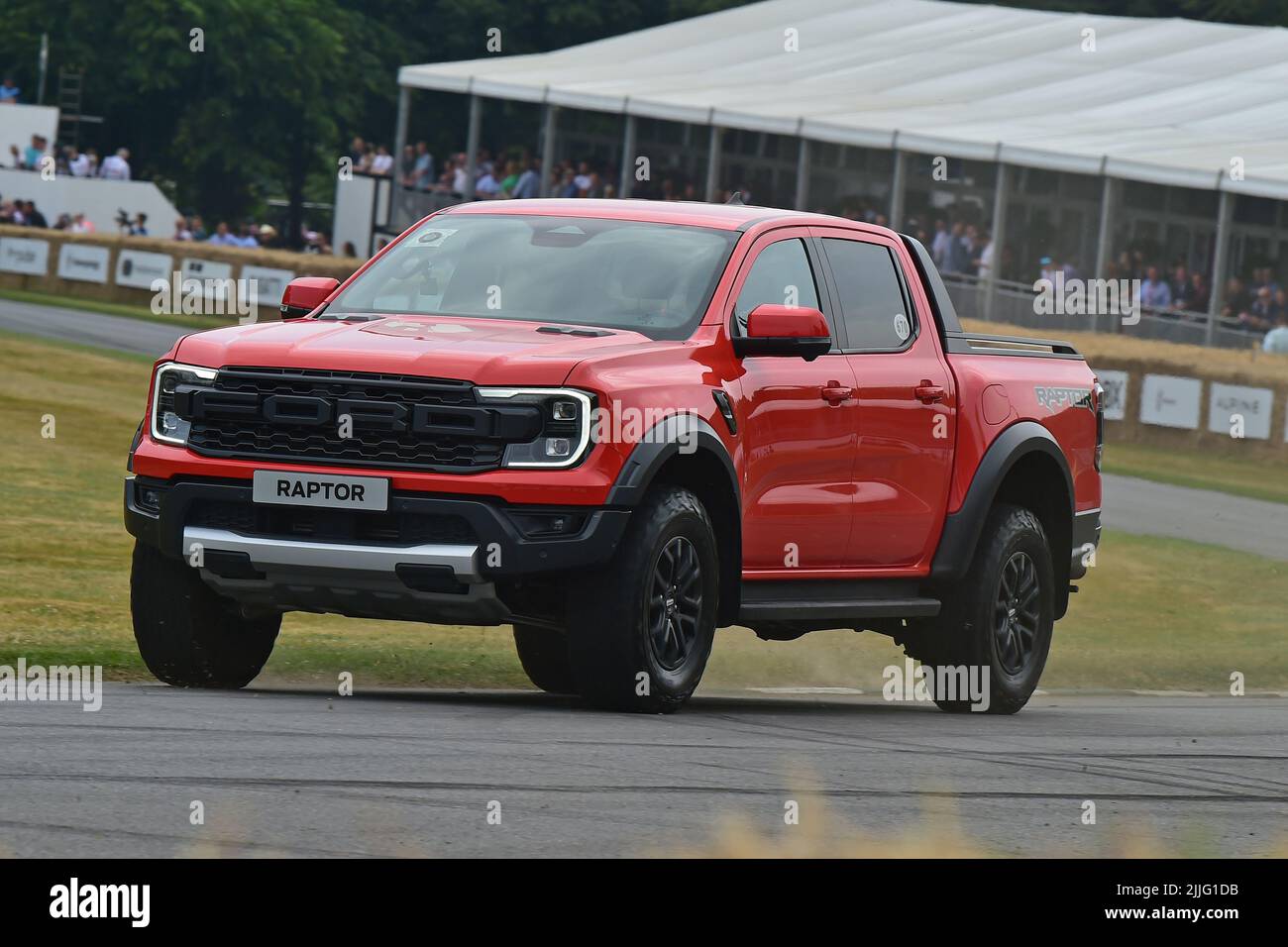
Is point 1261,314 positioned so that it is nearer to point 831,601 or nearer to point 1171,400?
point 1171,400

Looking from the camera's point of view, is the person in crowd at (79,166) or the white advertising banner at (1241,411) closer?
the white advertising banner at (1241,411)

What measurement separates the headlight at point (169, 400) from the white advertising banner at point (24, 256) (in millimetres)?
34171

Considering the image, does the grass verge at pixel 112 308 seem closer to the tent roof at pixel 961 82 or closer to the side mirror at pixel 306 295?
the tent roof at pixel 961 82

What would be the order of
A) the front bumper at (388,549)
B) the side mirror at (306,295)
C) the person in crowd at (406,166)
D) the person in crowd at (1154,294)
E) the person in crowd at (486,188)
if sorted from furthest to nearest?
the person in crowd at (406,166), the person in crowd at (486,188), the person in crowd at (1154,294), the side mirror at (306,295), the front bumper at (388,549)

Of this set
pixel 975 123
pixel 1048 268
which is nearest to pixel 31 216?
pixel 975 123

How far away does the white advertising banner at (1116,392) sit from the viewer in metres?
31.0

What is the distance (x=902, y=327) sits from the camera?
10.8 meters

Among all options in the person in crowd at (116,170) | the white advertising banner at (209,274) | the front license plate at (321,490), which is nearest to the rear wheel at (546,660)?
the front license plate at (321,490)

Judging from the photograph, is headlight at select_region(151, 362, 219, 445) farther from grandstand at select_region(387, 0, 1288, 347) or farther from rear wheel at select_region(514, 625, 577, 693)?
grandstand at select_region(387, 0, 1288, 347)

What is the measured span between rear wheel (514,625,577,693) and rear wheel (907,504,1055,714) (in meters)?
1.64

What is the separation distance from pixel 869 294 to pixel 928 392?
0.52m

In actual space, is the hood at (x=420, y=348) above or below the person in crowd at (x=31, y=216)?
below

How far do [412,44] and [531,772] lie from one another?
60502mm
